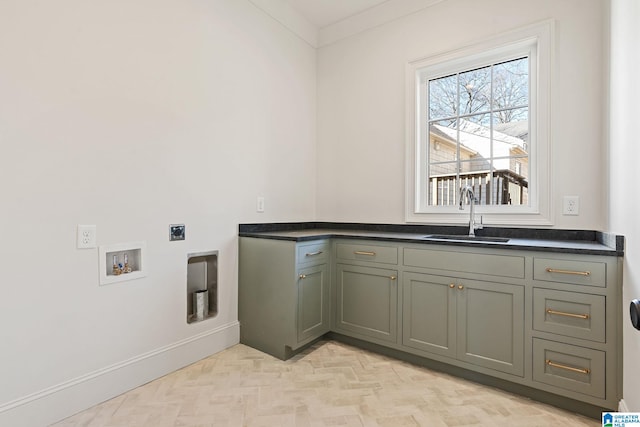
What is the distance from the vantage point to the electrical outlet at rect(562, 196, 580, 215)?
214 cm

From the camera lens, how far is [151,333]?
2.07 meters

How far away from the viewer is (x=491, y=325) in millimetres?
1967

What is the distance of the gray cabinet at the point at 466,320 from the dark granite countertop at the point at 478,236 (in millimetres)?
247

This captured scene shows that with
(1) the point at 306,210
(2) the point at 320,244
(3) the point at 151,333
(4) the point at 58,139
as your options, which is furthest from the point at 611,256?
(4) the point at 58,139

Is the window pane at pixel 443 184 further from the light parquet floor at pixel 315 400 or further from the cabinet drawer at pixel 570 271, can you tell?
the light parquet floor at pixel 315 400

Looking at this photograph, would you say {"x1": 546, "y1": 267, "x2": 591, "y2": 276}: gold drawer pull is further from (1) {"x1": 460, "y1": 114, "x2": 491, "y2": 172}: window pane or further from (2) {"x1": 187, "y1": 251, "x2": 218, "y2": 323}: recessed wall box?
(2) {"x1": 187, "y1": 251, "x2": 218, "y2": 323}: recessed wall box

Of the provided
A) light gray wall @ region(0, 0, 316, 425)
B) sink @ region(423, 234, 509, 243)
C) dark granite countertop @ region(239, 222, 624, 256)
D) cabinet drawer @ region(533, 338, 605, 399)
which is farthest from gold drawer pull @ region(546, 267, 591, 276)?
light gray wall @ region(0, 0, 316, 425)

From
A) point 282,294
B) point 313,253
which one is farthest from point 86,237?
point 313,253

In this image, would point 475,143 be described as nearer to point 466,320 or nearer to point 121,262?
point 466,320

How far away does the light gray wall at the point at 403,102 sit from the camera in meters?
2.10

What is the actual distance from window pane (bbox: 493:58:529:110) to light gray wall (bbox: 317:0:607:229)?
0.24 meters

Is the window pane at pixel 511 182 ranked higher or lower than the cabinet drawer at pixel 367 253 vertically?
higher

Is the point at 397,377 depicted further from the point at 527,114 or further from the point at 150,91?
the point at 150,91

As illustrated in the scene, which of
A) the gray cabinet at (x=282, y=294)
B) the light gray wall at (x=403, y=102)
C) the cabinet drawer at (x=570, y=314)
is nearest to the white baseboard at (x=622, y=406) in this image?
the cabinet drawer at (x=570, y=314)
